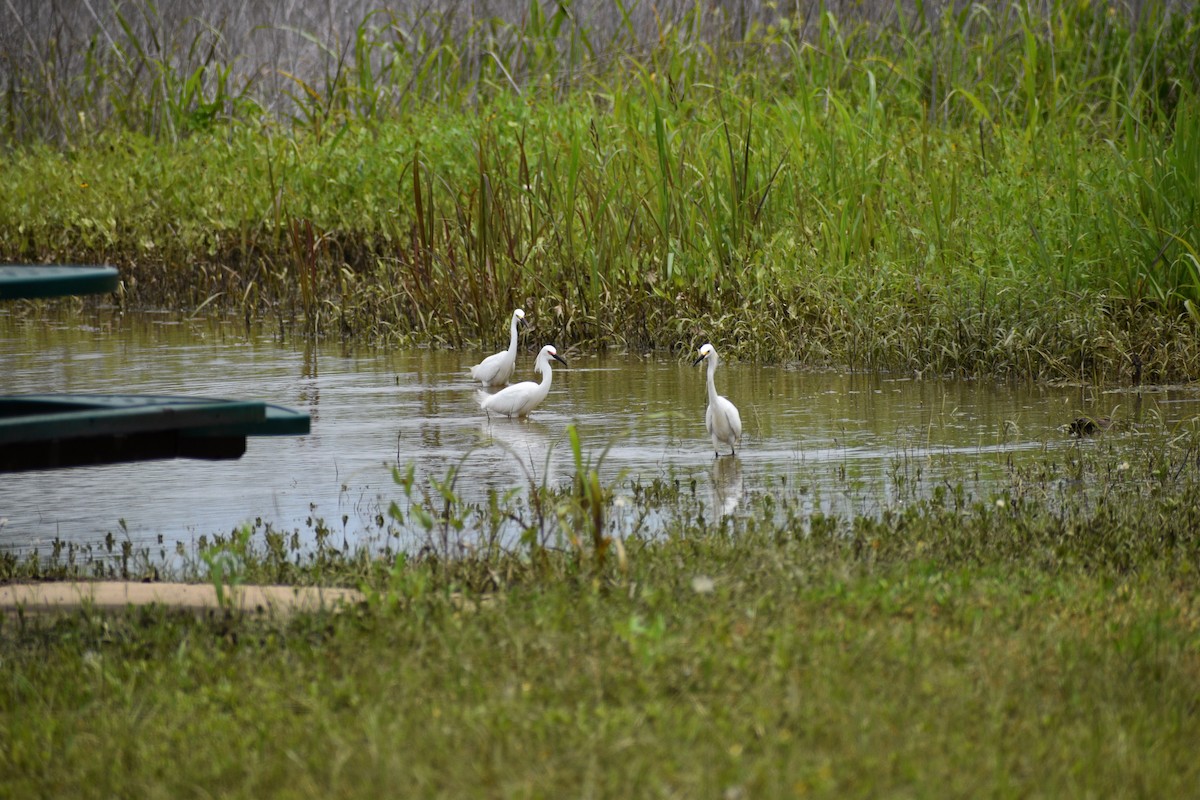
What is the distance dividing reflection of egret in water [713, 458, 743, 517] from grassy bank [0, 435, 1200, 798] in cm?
94

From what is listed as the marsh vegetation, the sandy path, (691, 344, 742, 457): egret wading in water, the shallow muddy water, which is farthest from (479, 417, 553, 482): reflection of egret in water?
the sandy path

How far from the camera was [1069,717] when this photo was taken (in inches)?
159

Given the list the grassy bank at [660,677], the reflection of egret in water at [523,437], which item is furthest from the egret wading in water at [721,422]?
the grassy bank at [660,677]

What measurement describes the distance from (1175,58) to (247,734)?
1225 cm

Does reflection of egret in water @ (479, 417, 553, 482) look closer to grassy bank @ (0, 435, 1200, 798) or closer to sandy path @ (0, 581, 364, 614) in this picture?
grassy bank @ (0, 435, 1200, 798)

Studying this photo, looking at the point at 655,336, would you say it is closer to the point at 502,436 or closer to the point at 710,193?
the point at 710,193

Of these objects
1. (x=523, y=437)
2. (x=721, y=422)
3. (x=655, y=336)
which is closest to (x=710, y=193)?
(x=655, y=336)

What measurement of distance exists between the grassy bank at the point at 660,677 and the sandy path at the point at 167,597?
0.10 m

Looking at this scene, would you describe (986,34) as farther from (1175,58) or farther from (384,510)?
(384,510)

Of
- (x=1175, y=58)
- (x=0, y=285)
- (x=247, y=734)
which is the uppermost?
(x=1175, y=58)

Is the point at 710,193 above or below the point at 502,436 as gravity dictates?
above

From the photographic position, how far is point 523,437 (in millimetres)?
8656

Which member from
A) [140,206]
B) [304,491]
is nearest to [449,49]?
[140,206]

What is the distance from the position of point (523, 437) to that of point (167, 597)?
3616 mm
